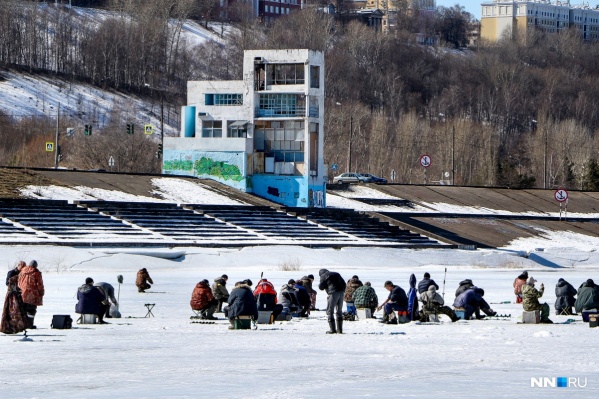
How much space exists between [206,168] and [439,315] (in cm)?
4814

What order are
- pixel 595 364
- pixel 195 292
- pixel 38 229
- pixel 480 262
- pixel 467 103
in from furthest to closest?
1. pixel 467 103
2. pixel 480 262
3. pixel 38 229
4. pixel 195 292
5. pixel 595 364

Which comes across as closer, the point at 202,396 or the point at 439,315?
the point at 202,396

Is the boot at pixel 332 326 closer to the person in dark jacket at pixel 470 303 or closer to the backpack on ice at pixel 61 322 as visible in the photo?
the person in dark jacket at pixel 470 303

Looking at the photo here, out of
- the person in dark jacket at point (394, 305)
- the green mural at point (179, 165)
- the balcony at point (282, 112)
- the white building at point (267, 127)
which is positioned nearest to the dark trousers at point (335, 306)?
the person in dark jacket at point (394, 305)

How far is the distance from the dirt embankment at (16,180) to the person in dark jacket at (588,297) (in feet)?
123

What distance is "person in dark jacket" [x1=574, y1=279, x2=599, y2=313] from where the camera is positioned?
33188 millimetres

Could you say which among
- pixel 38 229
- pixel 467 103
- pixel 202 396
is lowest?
pixel 202 396

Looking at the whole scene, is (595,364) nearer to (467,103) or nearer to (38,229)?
(38,229)

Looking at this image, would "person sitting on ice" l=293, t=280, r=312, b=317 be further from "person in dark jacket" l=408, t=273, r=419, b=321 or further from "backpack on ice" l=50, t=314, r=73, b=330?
"backpack on ice" l=50, t=314, r=73, b=330

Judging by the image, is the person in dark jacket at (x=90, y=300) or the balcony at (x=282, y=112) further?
the balcony at (x=282, y=112)

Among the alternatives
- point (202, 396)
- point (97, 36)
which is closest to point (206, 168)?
point (202, 396)

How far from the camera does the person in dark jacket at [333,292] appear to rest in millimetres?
28531

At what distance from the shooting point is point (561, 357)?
24562mm

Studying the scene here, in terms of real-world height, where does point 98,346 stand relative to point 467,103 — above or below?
below
